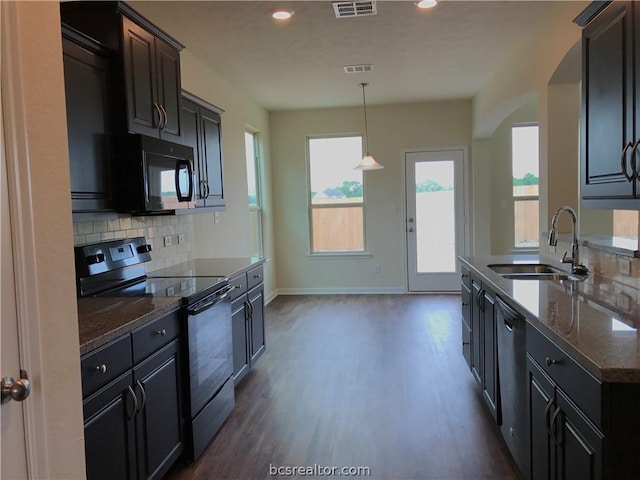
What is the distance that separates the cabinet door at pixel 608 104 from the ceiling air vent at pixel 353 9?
4.89 ft

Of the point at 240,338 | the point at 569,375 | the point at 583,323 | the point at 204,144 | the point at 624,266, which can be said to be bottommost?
the point at 240,338

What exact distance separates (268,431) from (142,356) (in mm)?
1172

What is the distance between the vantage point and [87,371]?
1.66 meters

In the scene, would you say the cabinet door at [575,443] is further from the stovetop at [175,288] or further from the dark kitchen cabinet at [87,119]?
the dark kitchen cabinet at [87,119]

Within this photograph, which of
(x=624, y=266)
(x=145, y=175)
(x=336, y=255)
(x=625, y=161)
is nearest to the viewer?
(x=625, y=161)

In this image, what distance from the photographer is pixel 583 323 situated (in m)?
1.77

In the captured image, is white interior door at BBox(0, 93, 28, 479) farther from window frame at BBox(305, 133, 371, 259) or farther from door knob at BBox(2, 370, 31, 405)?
window frame at BBox(305, 133, 371, 259)

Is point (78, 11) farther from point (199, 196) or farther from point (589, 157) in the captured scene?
point (589, 157)

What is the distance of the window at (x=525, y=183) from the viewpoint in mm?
6836

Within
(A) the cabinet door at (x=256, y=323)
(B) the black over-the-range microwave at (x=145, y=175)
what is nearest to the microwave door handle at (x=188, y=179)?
(B) the black over-the-range microwave at (x=145, y=175)

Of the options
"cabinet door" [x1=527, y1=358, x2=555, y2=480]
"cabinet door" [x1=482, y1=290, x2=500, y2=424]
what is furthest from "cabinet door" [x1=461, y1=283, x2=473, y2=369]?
"cabinet door" [x1=527, y1=358, x2=555, y2=480]

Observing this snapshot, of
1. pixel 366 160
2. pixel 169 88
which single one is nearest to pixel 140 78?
pixel 169 88

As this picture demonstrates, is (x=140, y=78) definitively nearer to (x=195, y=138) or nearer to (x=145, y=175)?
(x=145, y=175)

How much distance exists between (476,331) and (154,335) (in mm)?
2093
